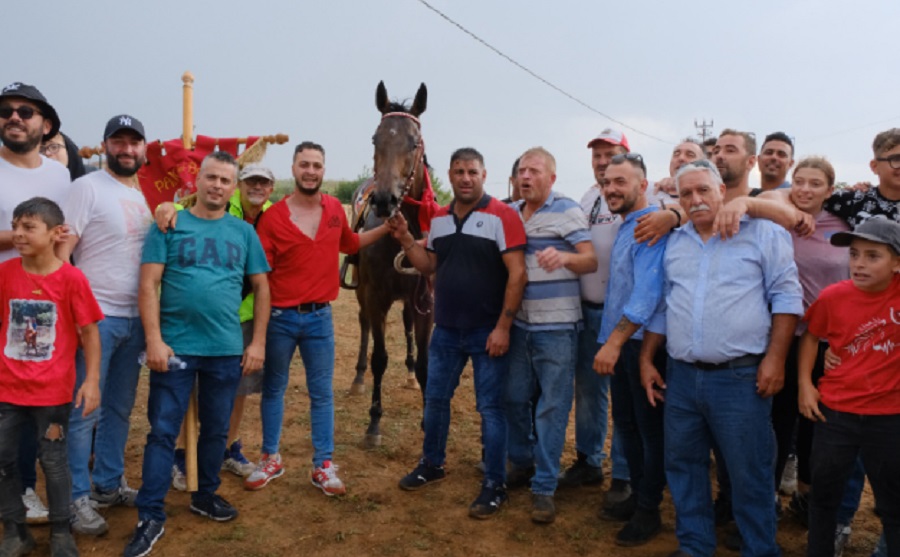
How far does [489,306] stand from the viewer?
4449 millimetres

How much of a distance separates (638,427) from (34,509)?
3949 millimetres

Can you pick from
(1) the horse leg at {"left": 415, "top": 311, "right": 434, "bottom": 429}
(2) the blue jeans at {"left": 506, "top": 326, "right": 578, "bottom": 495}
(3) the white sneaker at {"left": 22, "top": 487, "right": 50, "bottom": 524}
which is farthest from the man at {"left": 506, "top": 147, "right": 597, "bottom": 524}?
(3) the white sneaker at {"left": 22, "top": 487, "right": 50, "bottom": 524}

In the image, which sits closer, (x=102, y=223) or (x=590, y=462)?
(x=102, y=223)

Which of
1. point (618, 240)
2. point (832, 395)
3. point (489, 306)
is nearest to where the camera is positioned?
point (832, 395)

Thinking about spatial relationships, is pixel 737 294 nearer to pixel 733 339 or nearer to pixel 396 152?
pixel 733 339

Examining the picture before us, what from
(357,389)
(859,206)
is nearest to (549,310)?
(859,206)

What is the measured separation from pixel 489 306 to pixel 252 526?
2.20 metres

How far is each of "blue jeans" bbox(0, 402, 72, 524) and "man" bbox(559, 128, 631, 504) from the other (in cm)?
333

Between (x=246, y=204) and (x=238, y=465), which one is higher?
(x=246, y=204)

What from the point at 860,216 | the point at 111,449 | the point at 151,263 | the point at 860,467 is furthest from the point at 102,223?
the point at 860,467

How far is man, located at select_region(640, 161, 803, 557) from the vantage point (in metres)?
3.30

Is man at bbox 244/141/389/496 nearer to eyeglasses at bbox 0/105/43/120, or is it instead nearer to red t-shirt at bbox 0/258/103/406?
red t-shirt at bbox 0/258/103/406

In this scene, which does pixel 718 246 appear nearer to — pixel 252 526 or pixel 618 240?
pixel 618 240

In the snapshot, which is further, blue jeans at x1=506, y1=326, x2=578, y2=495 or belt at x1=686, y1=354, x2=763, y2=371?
blue jeans at x1=506, y1=326, x2=578, y2=495
